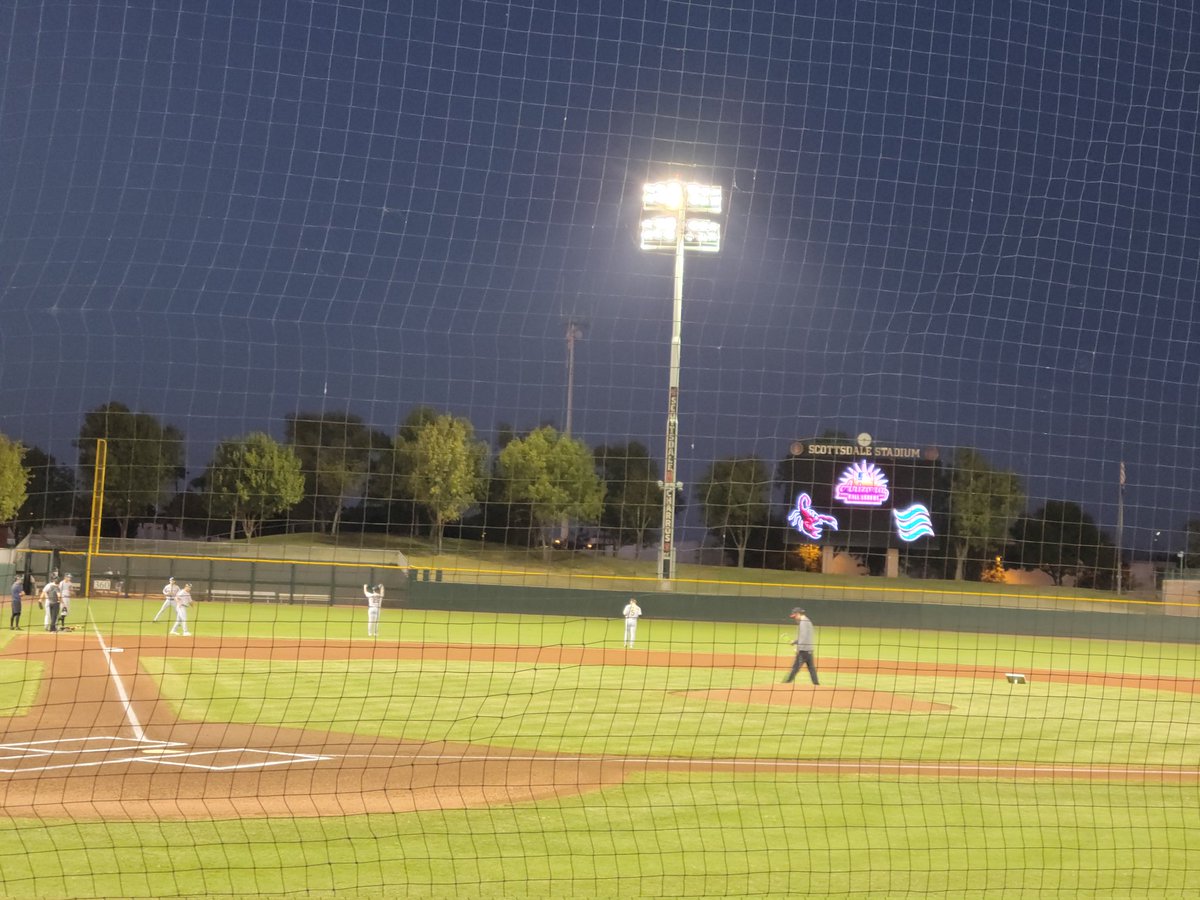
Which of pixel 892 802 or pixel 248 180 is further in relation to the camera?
pixel 248 180

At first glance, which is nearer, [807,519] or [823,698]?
[823,698]

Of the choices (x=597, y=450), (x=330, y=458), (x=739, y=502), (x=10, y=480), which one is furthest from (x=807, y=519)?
(x=10, y=480)

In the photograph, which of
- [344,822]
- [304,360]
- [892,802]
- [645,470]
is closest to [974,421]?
[645,470]

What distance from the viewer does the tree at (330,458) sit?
37031mm

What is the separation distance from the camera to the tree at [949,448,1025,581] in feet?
104

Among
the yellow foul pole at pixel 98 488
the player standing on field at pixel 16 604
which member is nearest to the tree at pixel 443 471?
the yellow foul pole at pixel 98 488

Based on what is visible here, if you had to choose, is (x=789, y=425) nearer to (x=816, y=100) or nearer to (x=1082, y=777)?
(x=816, y=100)

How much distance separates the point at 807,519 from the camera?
40188mm

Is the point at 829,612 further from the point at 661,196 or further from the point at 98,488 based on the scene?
the point at 98,488

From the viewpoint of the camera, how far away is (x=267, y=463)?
36.4m

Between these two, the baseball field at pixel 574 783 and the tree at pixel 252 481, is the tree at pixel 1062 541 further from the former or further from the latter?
the tree at pixel 252 481

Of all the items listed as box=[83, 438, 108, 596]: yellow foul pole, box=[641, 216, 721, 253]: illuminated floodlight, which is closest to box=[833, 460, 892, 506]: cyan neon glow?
box=[641, 216, 721, 253]: illuminated floodlight

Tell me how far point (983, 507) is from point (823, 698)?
53.4 ft

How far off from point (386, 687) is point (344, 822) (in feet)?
29.0
